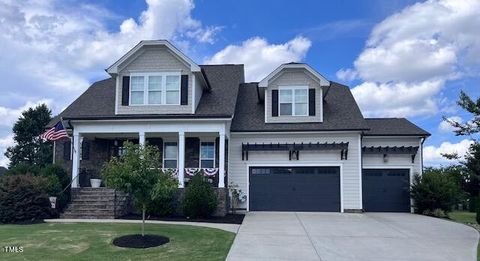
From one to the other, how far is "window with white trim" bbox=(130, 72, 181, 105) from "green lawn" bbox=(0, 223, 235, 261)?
7.17 metres

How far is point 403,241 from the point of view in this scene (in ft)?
38.2

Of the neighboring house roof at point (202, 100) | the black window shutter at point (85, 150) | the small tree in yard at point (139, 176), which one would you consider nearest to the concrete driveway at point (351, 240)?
the small tree in yard at point (139, 176)

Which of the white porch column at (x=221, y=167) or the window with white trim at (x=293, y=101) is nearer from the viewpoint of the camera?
the white porch column at (x=221, y=167)

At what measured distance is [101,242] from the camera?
10969 mm

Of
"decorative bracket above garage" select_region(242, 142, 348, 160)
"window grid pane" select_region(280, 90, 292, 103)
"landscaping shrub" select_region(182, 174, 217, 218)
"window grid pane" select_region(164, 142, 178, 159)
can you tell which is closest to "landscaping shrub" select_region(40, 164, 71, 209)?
"window grid pane" select_region(164, 142, 178, 159)

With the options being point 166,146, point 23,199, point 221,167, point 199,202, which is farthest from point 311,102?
point 23,199

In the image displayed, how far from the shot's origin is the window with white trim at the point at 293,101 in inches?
830

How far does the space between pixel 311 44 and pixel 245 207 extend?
28.2 ft

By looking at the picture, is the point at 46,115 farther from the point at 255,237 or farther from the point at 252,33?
the point at 255,237

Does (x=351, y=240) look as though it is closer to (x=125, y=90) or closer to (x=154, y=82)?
(x=154, y=82)

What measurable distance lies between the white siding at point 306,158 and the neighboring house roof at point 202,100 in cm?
201

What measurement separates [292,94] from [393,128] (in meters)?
5.71

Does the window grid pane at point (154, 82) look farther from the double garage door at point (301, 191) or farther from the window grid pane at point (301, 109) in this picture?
the window grid pane at point (301, 109)

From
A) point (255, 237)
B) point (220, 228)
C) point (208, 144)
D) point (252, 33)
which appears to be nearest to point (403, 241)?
point (255, 237)
